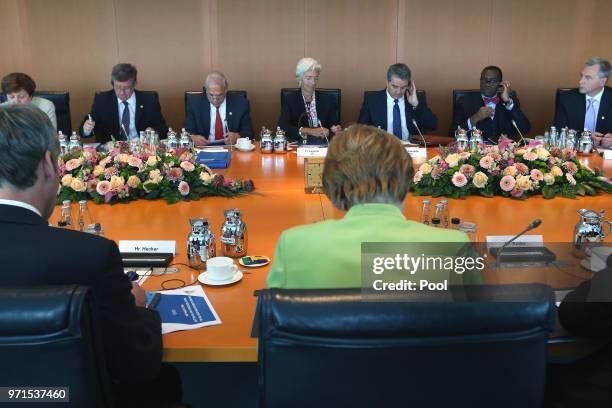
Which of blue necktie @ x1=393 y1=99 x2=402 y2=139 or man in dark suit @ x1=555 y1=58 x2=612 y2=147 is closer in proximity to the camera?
man in dark suit @ x1=555 y1=58 x2=612 y2=147

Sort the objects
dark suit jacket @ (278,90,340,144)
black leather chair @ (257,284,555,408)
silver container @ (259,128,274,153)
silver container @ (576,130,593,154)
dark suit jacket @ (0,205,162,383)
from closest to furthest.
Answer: black leather chair @ (257,284,555,408) → dark suit jacket @ (0,205,162,383) → silver container @ (576,130,593,154) → silver container @ (259,128,274,153) → dark suit jacket @ (278,90,340,144)

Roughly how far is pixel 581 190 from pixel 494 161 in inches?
17.0

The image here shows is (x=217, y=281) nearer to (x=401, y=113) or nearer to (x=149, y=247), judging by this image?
(x=149, y=247)

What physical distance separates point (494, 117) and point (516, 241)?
312 centimetres

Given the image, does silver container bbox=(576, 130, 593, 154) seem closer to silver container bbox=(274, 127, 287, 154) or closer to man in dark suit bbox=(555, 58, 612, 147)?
man in dark suit bbox=(555, 58, 612, 147)

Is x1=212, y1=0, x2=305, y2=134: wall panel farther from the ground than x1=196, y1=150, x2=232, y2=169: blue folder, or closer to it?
farther from the ground

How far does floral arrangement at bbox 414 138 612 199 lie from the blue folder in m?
1.19

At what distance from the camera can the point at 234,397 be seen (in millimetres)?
2191

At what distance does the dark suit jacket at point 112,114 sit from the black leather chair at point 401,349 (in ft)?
13.9

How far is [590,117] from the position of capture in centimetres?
492

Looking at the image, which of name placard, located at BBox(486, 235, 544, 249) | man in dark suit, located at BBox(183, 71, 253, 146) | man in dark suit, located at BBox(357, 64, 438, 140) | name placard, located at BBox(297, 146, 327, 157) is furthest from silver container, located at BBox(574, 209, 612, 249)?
man in dark suit, located at BBox(183, 71, 253, 146)

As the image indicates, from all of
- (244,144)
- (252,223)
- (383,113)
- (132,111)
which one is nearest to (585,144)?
(383,113)

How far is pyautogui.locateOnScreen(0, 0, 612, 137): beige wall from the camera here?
20.2 ft

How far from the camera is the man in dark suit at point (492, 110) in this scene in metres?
4.92
